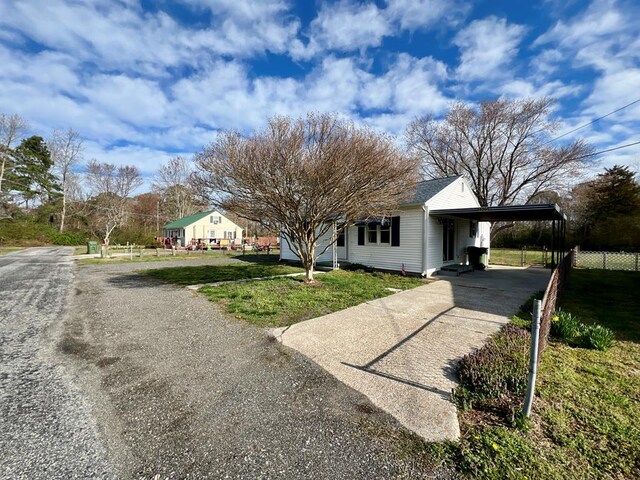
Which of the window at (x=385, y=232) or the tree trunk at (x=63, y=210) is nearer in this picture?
the window at (x=385, y=232)

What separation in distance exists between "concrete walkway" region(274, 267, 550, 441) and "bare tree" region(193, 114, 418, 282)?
3.07 meters

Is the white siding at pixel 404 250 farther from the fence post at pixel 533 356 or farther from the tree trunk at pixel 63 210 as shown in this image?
the tree trunk at pixel 63 210

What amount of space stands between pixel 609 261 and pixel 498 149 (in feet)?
34.8

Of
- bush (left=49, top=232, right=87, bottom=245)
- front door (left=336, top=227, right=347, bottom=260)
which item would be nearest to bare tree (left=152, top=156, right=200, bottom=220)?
bush (left=49, top=232, right=87, bottom=245)

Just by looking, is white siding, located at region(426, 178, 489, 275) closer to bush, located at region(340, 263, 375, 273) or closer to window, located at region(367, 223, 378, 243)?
window, located at region(367, 223, 378, 243)

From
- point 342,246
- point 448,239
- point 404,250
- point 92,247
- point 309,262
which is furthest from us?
point 92,247

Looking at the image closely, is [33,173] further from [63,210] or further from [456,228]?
[456,228]

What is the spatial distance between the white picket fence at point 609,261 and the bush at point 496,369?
15172mm

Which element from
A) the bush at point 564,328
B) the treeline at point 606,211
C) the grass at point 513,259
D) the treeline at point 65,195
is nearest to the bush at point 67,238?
the treeline at point 65,195

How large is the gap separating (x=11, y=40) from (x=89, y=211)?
36.2m

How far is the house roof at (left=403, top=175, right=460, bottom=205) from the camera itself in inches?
433

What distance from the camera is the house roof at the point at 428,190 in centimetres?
1101

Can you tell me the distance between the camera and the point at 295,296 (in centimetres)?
717

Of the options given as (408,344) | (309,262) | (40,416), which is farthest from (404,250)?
(40,416)
